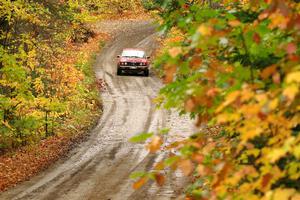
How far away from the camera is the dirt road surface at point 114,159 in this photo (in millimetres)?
12125

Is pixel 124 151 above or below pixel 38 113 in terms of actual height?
below

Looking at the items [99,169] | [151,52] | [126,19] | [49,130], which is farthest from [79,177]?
[126,19]

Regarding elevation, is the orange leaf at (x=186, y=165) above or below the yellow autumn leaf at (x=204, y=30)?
below

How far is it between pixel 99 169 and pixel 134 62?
19178mm

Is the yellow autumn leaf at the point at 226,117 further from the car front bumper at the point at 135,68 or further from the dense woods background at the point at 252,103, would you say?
the car front bumper at the point at 135,68

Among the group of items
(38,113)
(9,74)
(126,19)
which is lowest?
(38,113)

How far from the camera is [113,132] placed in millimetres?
20094

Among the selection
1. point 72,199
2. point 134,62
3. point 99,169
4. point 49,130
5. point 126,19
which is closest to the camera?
point 72,199

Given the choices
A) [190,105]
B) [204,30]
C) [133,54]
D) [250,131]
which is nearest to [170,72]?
[190,105]

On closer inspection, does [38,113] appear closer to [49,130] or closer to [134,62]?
[49,130]

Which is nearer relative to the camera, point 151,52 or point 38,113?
point 38,113

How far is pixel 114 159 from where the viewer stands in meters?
16.0

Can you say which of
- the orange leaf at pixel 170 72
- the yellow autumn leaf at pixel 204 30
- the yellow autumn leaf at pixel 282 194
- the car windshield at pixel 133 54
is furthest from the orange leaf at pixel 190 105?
the car windshield at pixel 133 54

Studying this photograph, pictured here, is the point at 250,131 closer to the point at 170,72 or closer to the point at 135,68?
the point at 170,72
